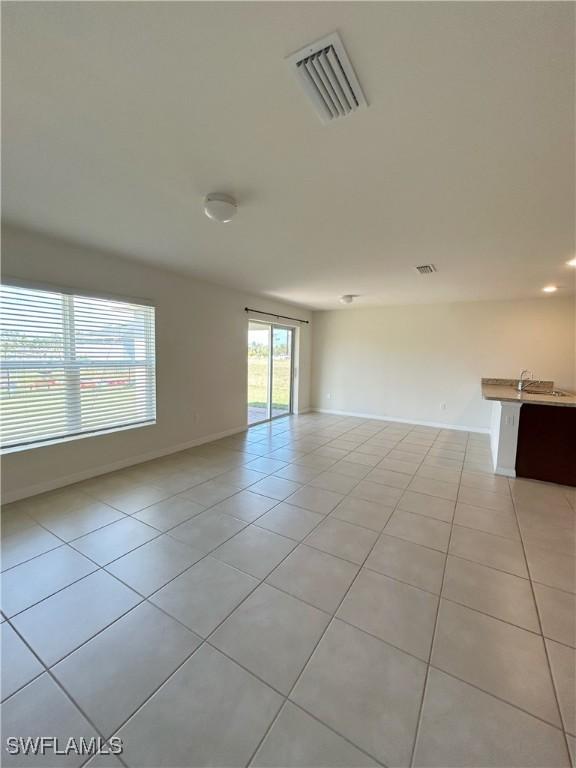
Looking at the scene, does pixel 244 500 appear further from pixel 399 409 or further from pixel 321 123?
pixel 399 409

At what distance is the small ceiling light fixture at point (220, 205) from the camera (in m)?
2.03

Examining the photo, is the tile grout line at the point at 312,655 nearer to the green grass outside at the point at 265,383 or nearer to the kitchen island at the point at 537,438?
the kitchen island at the point at 537,438

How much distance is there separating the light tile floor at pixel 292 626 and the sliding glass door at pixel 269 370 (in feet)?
11.0

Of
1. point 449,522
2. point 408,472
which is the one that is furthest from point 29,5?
point 408,472

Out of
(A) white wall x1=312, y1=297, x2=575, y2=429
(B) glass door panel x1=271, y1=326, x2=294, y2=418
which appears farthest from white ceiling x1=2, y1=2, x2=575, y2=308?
(B) glass door panel x1=271, y1=326, x2=294, y2=418

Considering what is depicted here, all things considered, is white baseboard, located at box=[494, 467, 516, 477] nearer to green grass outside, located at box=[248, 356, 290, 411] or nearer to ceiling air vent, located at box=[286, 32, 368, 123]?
ceiling air vent, located at box=[286, 32, 368, 123]

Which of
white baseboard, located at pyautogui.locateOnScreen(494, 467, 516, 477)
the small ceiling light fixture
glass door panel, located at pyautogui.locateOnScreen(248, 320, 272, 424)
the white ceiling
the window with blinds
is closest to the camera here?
the white ceiling

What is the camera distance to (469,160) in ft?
5.33

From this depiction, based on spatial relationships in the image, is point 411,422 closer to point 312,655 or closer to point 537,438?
point 537,438

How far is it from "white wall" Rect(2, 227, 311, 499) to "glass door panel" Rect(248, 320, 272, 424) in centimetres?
45

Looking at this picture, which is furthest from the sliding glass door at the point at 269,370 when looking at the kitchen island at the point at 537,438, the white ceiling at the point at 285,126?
the kitchen island at the point at 537,438

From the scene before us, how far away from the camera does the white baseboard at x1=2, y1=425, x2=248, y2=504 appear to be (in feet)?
9.13

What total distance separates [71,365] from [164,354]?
112cm

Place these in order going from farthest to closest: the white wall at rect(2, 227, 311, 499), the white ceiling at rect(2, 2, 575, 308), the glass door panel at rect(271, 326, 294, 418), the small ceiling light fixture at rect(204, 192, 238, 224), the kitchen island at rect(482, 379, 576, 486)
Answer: the glass door panel at rect(271, 326, 294, 418), the kitchen island at rect(482, 379, 576, 486), the white wall at rect(2, 227, 311, 499), the small ceiling light fixture at rect(204, 192, 238, 224), the white ceiling at rect(2, 2, 575, 308)
